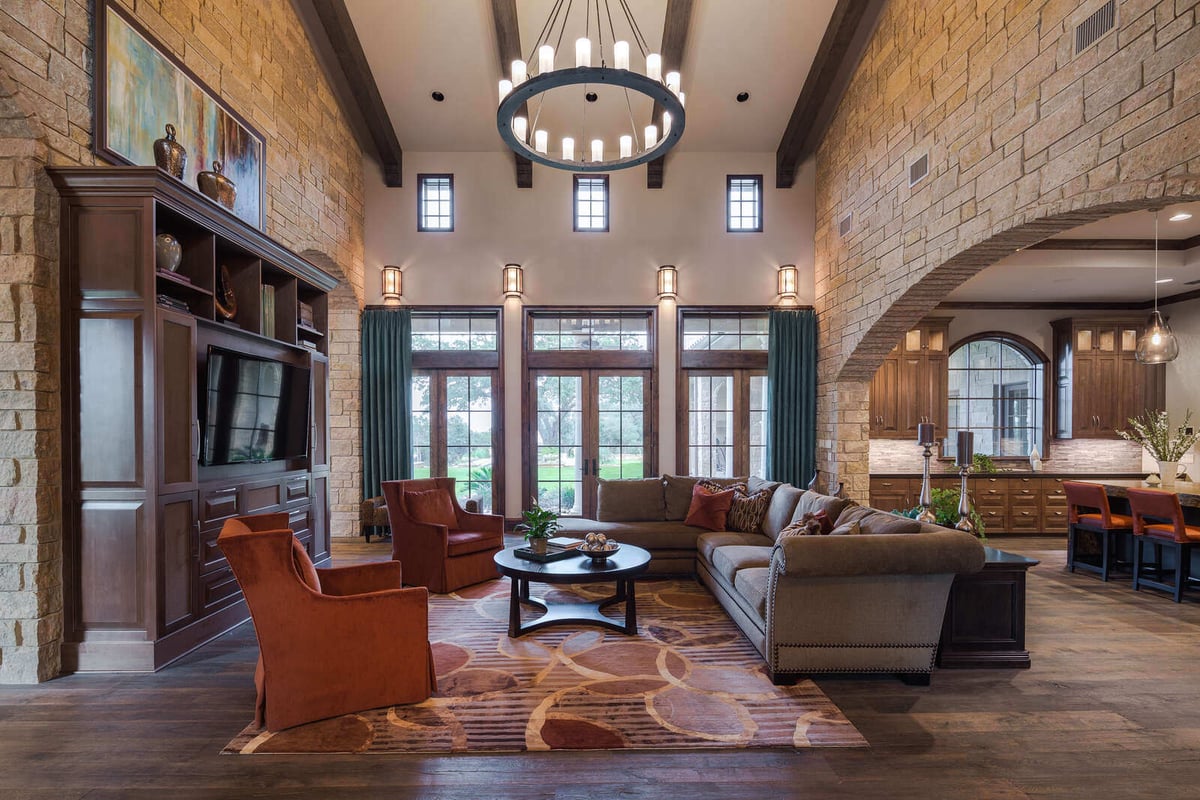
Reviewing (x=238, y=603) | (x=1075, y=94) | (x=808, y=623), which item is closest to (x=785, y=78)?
(x=1075, y=94)

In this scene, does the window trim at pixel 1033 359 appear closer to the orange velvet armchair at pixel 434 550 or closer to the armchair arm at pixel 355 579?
the orange velvet armchair at pixel 434 550

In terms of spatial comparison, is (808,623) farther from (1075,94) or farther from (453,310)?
(453,310)

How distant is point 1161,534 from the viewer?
15.0ft

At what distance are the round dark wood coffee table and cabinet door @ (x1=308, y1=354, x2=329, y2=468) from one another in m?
2.17

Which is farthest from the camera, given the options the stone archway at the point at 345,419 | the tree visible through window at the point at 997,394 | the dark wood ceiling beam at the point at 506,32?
the tree visible through window at the point at 997,394

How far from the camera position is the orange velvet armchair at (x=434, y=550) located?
463cm

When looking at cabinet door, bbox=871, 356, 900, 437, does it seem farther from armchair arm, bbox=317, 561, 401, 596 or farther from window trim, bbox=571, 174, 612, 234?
armchair arm, bbox=317, 561, 401, 596

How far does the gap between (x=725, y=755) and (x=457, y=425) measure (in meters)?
5.53

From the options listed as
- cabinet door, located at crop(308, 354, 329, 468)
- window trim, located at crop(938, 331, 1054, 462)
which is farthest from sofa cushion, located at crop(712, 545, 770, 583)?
window trim, located at crop(938, 331, 1054, 462)

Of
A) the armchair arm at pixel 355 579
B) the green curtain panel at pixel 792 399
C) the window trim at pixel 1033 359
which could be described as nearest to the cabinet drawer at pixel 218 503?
the armchair arm at pixel 355 579

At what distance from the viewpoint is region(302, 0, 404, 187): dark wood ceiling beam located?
5.51 meters

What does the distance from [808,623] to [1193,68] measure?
123 inches

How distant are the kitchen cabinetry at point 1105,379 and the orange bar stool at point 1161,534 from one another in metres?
2.92

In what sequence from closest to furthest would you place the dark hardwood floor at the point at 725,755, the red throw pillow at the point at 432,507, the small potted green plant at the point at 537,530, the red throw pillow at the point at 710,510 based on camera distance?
the dark hardwood floor at the point at 725,755, the small potted green plant at the point at 537,530, the red throw pillow at the point at 432,507, the red throw pillow at the point at 710,510
